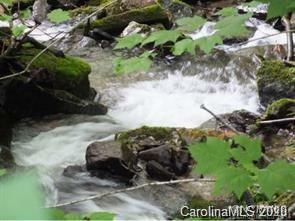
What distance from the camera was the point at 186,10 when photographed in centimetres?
1240

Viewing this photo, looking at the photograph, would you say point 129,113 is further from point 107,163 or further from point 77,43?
point 77,43

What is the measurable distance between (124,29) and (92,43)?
955 millimetres

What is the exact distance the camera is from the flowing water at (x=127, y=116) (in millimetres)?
4551

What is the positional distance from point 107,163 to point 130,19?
7.11 m

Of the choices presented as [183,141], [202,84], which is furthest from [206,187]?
[202,84]

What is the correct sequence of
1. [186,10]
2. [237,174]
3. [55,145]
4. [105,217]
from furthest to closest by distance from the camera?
[186,10], [55,145], [237,174], [105,217]

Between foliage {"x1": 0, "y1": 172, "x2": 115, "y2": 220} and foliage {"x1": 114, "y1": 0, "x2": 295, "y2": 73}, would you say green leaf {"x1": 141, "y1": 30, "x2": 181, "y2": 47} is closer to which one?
foliage {"x1": 114, "y1": 0, "x2": 295, "y2": 73}

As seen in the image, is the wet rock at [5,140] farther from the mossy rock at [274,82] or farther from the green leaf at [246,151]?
the mossy rock at [274,82]

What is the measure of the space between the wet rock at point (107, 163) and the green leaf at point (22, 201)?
4.19m

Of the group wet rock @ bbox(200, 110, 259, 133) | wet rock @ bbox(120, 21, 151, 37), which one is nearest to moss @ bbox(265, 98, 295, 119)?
wet rock @ bbox(200, 110, 259, 133)

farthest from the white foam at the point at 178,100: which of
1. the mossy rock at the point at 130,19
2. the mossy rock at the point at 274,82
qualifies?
the mossy rock at the point at 130,19

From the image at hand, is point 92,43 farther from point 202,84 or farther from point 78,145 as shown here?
point 78,145

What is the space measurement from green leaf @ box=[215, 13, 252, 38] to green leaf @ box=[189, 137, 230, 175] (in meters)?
0.44

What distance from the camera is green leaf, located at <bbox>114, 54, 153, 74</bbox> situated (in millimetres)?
2178
